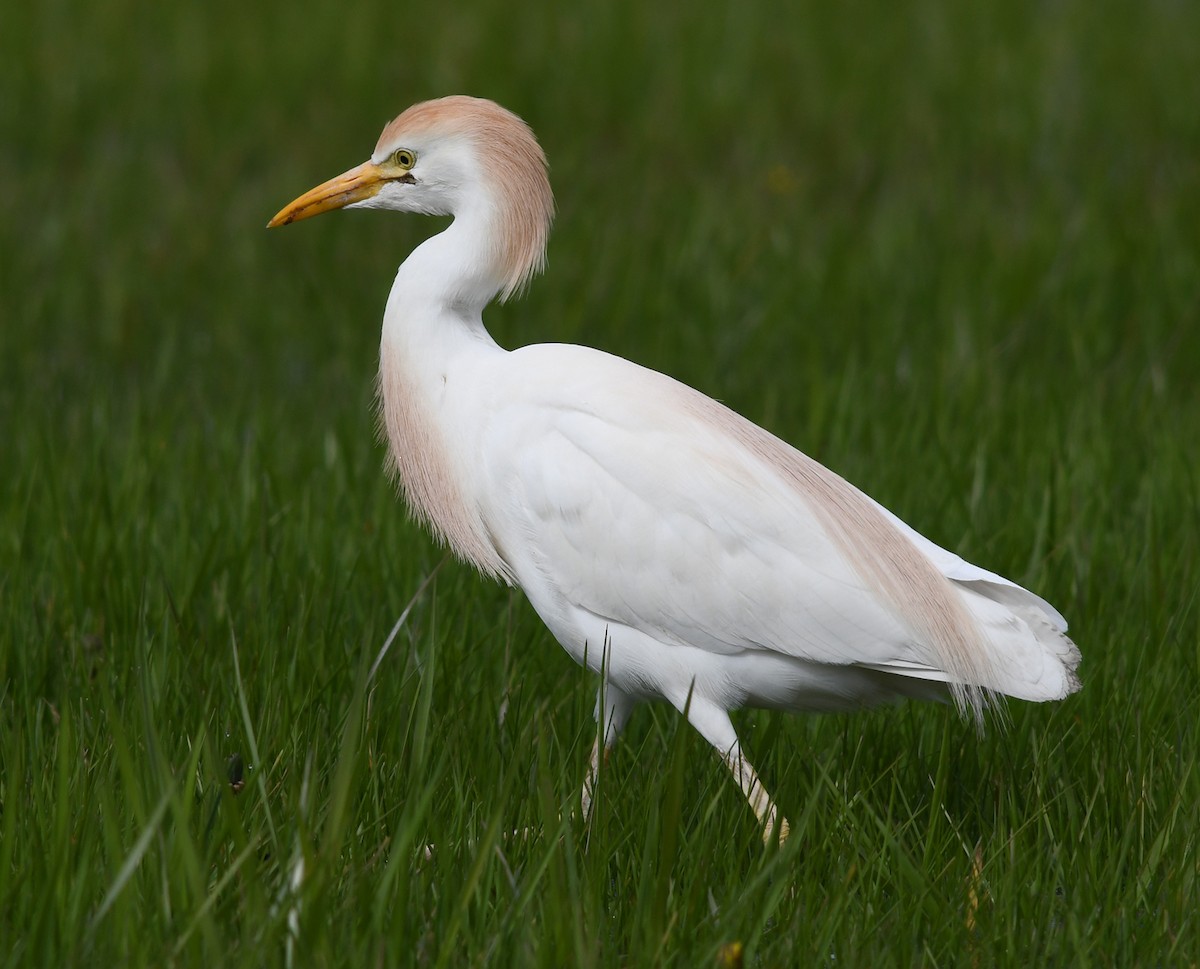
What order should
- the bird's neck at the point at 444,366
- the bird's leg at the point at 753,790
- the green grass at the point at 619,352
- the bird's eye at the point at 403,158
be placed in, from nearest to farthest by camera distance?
the green grass at the point at 619,352, the bird's leg at the point at 753,790, the bird's neck at the point at 444,366, the bird's eye at the point at 403,158

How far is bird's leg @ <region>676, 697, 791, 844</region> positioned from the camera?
2.74 m

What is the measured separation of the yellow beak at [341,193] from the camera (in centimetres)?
321

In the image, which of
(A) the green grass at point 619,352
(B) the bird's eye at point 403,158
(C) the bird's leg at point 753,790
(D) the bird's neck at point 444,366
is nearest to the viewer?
(A) the green grass at point 619,352

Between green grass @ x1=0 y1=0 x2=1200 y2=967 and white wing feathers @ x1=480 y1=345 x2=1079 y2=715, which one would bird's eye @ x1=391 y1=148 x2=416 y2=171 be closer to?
white wing feathers @ x1=480 y1=345 x2=1079 y2=715

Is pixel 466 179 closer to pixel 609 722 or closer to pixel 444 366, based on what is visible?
pixel 444 366

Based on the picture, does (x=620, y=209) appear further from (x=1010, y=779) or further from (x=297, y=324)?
(x=1010, y=779)

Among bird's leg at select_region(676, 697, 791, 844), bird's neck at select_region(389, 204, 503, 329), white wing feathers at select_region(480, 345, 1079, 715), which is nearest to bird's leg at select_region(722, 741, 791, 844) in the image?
bird's leg at select_region(676, 697, 791, 844)

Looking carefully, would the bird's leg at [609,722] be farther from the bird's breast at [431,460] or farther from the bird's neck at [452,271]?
the bird's neck at [452,271]

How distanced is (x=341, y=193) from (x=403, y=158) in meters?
0.15

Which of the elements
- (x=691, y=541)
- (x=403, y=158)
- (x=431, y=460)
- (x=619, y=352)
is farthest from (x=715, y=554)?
(x=619, y=352)

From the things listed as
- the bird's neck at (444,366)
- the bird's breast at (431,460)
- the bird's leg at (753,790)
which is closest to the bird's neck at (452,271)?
the bird's neck at (444,366)

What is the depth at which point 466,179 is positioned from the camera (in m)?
3.12

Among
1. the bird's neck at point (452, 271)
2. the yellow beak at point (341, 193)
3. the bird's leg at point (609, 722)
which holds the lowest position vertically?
the bird's leg at point (609, 722)

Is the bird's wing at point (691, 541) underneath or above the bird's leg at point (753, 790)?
above
